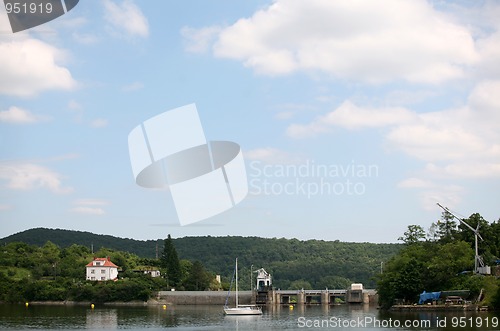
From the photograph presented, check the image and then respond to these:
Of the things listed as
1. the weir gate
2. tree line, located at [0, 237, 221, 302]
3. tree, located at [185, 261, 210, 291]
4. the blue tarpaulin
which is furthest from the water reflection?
tree, located at [185, 261, 210, 291]

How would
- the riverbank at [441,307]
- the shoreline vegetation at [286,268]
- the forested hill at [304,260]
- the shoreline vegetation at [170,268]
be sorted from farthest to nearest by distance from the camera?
the forested hill at [304,260], the shoreline vegetation at [170,268], the shoreline vegetation at [286,268], the riverbank at [441,307]

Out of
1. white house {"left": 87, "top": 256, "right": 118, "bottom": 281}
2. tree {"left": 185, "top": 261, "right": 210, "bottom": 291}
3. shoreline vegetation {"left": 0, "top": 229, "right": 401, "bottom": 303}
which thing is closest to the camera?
shoreline vegetation {"left": 0, "top": 229, "right": 401, "bottom": 303}

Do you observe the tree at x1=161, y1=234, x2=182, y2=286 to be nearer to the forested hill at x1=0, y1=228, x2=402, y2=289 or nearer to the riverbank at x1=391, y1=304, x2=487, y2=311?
the forested hill at x1=0, y1=228, x2=402, y2=289

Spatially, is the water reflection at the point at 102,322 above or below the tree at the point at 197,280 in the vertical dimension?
below

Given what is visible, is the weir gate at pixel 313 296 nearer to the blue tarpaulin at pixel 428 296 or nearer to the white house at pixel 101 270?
the white house at pixel 101 270

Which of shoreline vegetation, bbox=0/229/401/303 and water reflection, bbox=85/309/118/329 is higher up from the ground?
shoreline vegetation, bbox=0/229/401/303

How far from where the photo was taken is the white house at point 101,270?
126 m

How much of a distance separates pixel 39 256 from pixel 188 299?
128 feet

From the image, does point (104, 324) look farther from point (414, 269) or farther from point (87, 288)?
point (87, 288)

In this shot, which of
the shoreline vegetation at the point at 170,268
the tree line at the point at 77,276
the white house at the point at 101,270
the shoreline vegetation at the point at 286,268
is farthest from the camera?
the white house at the point at 101,270

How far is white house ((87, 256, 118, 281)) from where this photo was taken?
126 metres

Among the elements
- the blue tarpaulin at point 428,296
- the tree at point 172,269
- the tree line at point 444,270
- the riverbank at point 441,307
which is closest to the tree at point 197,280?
the tree at point 172,269

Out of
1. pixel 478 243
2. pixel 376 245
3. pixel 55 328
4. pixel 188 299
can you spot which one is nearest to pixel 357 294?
pixel 188 299

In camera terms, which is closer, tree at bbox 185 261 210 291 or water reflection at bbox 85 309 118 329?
water reflection at bbox 85 309 118 329
